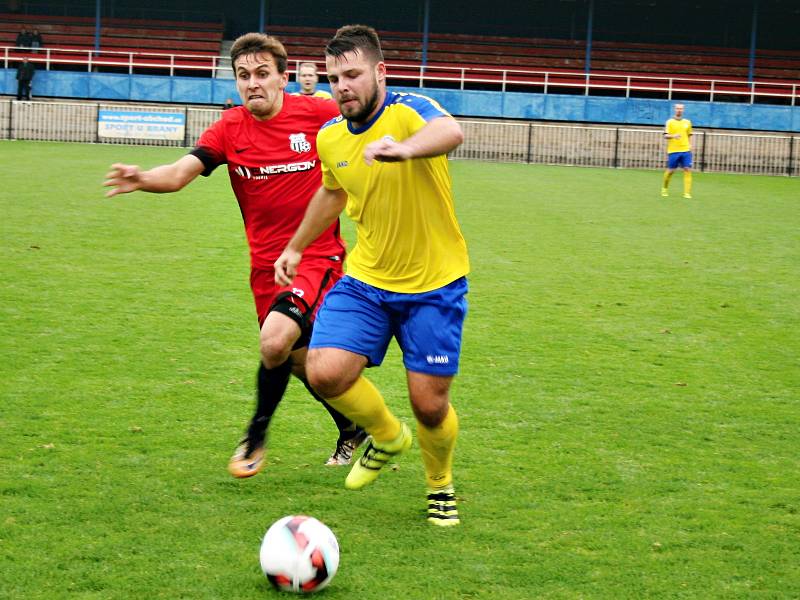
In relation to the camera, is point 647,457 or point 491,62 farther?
point 491,62

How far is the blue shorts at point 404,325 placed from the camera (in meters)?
4.74

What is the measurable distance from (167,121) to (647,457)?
2756 cm

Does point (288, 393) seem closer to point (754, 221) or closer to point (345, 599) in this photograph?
point (345, 599)

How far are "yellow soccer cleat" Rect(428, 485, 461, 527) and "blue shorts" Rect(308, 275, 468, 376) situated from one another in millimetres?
555

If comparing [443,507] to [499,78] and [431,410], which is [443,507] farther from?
[499,78]

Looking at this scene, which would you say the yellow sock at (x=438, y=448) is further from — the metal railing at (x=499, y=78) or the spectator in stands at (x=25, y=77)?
the spectator in stands at (x=25, y=77)

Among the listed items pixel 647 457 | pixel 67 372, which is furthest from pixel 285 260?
pixel 67 372

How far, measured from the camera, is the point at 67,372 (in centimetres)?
739

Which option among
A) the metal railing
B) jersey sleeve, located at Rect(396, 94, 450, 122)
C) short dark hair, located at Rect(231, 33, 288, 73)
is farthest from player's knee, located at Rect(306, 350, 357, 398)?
the metal railing

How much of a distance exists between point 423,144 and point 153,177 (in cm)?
166

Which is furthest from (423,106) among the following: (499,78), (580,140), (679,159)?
(499,78)

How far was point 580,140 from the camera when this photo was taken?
105 feet

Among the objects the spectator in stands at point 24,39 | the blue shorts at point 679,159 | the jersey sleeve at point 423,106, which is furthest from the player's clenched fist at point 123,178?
the spectator in stands at point 24,39

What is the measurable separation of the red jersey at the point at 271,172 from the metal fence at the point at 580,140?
26.4m
